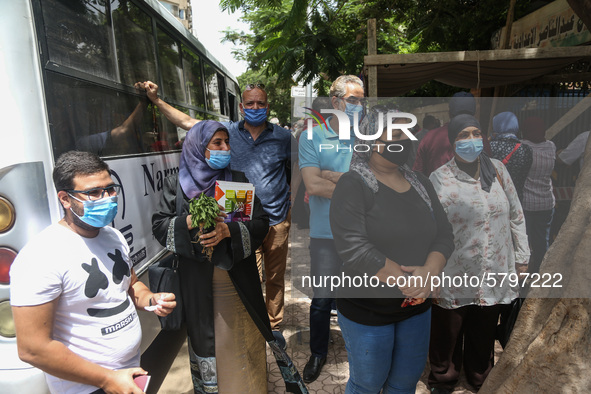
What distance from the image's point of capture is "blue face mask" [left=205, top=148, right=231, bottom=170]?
7.12 feet

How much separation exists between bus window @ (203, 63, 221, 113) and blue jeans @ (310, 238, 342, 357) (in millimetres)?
3330

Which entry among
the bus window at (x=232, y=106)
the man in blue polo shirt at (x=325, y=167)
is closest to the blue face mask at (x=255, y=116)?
the man in blue polo shirt at (x=325, y=167)

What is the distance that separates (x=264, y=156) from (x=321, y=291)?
4.61 ft

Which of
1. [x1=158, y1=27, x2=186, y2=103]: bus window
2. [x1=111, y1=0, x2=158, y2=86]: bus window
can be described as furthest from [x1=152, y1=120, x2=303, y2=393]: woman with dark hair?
[x1=158, y1=27, x2=186, y2=103]: bus window

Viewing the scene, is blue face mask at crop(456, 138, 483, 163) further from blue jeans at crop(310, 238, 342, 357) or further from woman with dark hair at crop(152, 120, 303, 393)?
woman with dark hair at crop(152, 120, 303, 393)

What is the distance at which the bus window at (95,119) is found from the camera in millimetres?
1938

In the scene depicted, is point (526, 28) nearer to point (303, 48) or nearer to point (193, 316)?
point (303, 48)

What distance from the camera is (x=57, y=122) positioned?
75.9 inches

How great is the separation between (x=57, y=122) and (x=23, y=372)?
3.91ft

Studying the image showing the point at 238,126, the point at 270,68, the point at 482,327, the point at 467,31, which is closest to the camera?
the point at 482,327

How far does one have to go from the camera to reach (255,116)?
314 cm

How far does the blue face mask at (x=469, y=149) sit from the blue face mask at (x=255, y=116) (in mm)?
1613

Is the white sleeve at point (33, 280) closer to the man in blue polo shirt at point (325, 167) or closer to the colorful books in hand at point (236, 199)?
the colorful books in hand at point (236, 199)

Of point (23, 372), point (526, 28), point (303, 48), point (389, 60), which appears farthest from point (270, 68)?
point (23, 372)
